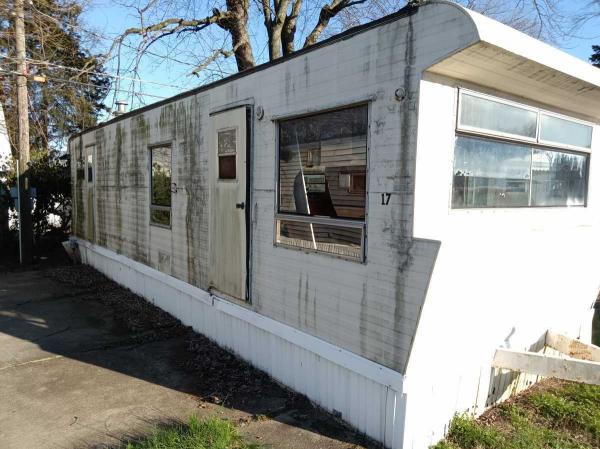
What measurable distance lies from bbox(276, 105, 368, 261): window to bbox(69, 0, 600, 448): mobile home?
16 millimetres

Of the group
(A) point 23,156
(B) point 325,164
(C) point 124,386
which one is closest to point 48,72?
(A) point 23,156

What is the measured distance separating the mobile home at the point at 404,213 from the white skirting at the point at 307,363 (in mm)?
19

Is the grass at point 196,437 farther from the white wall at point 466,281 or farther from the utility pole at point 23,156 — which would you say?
the utility pole at point 23,156

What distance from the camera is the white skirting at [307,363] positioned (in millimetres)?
3207

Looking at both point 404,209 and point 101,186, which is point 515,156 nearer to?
point 404,209

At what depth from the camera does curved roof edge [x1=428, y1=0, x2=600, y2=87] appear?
2.57 metres

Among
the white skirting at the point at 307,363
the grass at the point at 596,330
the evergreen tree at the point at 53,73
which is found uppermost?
the evergreen tree at the point at 53,73

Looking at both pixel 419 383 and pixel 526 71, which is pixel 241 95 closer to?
pixel 526 71

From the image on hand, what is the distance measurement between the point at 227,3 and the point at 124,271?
798cm

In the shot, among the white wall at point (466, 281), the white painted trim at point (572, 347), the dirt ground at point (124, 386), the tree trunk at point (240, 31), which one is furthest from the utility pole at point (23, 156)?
the white painted trim at point (572, 347)

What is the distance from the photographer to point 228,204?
4855mm

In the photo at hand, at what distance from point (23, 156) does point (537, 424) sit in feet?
37.2

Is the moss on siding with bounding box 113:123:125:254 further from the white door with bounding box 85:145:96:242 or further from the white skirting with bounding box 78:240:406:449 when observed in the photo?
the white skirting with bounding box 78:240:406:449

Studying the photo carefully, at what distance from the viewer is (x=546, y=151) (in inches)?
159
